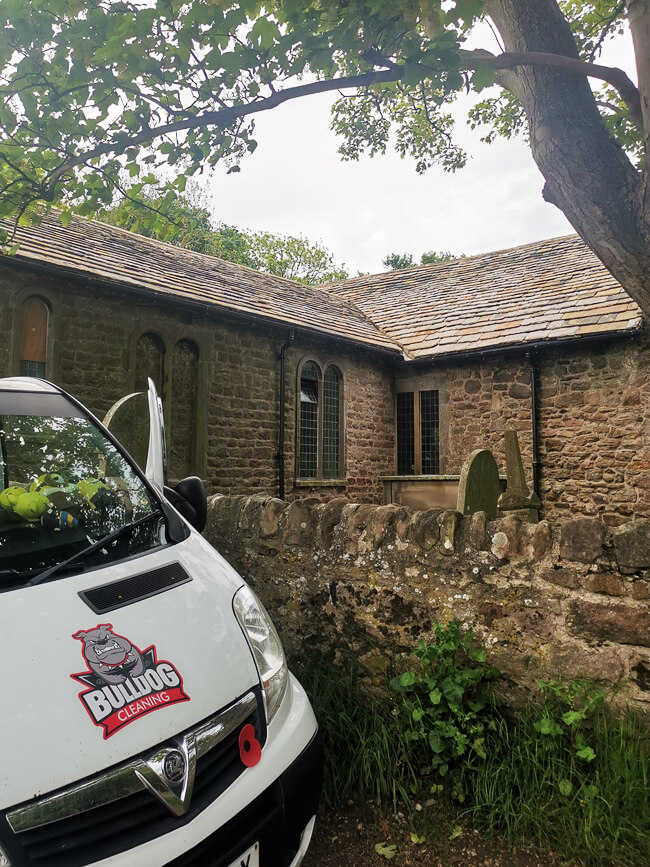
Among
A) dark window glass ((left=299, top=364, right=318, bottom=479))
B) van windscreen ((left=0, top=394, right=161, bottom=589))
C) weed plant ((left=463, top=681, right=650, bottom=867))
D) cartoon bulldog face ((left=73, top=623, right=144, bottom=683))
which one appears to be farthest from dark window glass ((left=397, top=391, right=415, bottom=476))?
cartoon bulldog face ((left=73, top=623, right=144, bottom=683))

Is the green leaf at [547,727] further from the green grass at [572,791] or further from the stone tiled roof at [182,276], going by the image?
the stone tiled roof at [182,276]

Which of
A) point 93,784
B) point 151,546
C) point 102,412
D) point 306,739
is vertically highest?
point 102,412

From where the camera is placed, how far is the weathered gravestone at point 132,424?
205 inches

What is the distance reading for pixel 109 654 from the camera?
5.62ft

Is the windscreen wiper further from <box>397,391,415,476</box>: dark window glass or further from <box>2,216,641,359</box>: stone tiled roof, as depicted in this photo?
<box>397,391,415,476</box>: dark window glass

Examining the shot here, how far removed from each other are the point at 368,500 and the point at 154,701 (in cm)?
1271

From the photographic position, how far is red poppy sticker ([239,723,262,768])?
1.85 metres

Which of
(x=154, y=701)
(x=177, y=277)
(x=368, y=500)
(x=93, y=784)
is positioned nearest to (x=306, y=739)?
(x=154, y=701)

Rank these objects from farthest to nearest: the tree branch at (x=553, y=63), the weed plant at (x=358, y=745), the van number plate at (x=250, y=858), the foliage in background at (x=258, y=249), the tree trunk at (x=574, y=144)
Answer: the foliage in background at (x=258, y=249), the tree trunk at (x=574, y=144), the tree branch at (x=553, y=63), the weed plant at (x=358, y=745), the van number plate at (x=250, y=858)

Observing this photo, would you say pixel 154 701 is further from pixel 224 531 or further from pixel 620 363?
pixel 620 363

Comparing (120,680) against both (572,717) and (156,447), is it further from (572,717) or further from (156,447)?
(572,717)

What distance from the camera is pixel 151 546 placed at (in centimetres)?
233

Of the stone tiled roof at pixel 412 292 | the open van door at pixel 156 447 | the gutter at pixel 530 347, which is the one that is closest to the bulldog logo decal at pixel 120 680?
the open van door at pixel 156 447

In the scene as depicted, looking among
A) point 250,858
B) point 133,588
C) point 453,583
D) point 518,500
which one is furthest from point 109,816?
point 518,500
